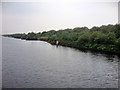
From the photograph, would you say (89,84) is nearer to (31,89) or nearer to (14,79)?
(31,89)

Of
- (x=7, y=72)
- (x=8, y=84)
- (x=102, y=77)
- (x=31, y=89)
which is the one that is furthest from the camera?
(x=7, y=72)

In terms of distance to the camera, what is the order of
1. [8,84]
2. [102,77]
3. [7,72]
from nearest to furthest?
1. [8,84]
2. [102,77]
3. [7,72]

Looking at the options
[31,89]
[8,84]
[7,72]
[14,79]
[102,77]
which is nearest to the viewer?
[31,89]

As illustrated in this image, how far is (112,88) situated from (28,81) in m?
11.3

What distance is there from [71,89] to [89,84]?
314 centimetres

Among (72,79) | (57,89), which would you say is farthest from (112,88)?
(57,89)

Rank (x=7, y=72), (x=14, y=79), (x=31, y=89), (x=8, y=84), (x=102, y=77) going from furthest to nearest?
(x=7, y=72) < (x=102, y=77) < (x=14, y=79) < (x=8, y=84) < (x=31, y=89)

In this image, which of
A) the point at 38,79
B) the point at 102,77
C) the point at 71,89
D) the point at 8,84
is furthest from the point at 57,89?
the point at 102,77

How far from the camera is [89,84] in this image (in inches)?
728

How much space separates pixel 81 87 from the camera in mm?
17344

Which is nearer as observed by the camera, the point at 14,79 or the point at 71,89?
the point at 71,89

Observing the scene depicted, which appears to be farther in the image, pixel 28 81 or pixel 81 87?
pixel 28 81

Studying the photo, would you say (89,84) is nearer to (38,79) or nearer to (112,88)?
(112,88)

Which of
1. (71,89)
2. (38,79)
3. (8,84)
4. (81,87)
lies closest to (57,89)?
(71,89)
